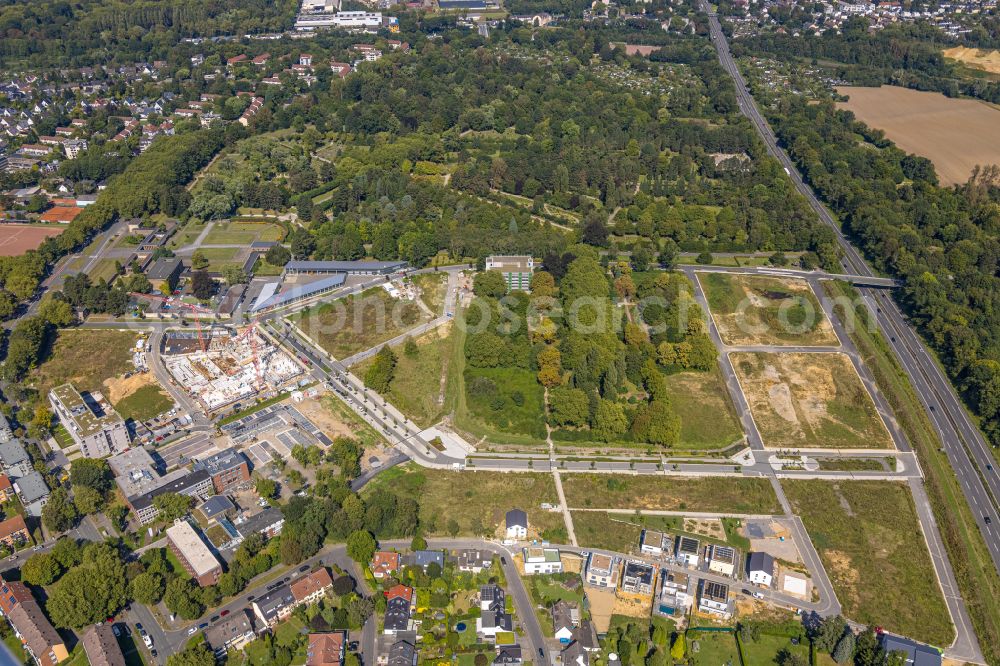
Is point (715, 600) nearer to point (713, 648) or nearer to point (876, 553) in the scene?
point (713, 648)

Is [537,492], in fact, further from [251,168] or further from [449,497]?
[251,168]

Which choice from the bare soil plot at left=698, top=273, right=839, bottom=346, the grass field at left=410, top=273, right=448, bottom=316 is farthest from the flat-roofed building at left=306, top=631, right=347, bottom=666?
the bare soil plot at left=698, top=273, right=839, bottom=346

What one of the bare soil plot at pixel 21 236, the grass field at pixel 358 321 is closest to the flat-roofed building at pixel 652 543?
the grass field at pixel 358 321

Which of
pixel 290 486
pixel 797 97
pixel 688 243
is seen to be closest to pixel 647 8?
pixel 797 97

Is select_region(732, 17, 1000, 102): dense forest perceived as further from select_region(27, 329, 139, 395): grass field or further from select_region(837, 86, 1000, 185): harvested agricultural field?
select_region(27, 329, 139, 395): grass field

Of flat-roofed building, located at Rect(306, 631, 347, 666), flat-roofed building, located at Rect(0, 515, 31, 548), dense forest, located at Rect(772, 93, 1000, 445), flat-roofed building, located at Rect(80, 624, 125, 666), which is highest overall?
dense forest, located at Rect(772, 93, 1000, 445)

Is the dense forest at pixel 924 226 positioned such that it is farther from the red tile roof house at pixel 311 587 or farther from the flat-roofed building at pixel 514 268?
the red tile roof house at pixel 311 587
